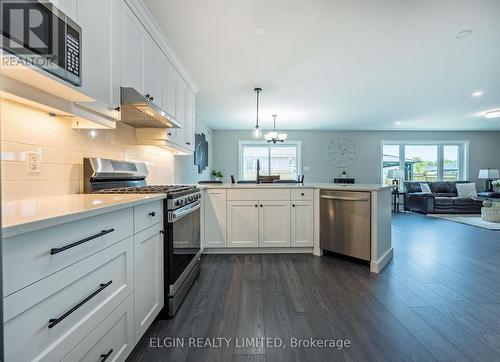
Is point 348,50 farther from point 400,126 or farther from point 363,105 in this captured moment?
point 400,126

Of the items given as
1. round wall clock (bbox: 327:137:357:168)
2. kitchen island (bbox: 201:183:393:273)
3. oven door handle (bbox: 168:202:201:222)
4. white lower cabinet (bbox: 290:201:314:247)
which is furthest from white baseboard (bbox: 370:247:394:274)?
round wall clock (bbox: 327:137:357:168)

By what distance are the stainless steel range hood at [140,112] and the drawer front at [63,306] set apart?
1051 mm

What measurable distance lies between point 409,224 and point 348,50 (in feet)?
13.4

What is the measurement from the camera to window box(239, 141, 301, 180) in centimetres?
782

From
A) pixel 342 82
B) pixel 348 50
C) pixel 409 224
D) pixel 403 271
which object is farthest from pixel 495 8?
pixel 409 224

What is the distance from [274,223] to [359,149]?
5929 mm

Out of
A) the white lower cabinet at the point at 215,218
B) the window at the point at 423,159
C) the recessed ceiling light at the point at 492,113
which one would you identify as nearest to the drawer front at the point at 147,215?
the white lower cabinet at the point at 215,218

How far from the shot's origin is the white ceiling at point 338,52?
206 cm

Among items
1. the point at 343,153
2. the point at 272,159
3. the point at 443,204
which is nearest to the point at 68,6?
the point at 272,159

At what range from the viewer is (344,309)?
182 centimetres

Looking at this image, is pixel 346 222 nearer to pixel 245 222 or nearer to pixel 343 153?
pixel 245 222

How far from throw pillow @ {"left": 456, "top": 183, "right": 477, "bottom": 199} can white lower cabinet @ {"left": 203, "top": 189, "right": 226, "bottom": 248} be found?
7469 mm

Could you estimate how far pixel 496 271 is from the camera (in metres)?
2.54

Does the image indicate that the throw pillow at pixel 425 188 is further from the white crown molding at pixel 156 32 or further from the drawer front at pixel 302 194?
the white crown molding at pixel 156 32
